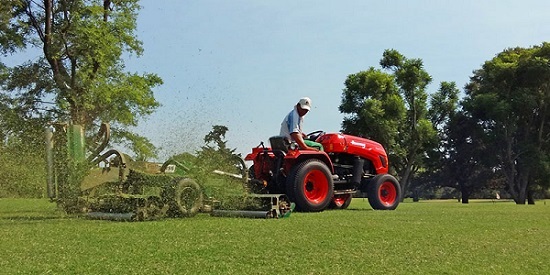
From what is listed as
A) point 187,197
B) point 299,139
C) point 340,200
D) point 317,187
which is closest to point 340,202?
point 340,200

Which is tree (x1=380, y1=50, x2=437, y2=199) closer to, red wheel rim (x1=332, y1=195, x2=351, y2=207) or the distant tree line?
the distant tree line

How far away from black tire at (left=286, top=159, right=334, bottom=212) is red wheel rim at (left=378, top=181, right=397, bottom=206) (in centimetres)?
267

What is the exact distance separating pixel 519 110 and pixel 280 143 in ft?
95.2

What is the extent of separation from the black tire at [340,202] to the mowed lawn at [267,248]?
17.1ft

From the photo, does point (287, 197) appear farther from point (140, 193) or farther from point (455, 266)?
point (455, 266)

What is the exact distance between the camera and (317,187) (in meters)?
10.6

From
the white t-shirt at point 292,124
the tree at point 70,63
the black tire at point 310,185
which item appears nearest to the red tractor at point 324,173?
the black tire at point 310,185

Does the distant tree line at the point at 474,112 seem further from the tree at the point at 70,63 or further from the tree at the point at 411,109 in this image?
the tree at the point at 70,63

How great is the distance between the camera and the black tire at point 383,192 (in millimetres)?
12383

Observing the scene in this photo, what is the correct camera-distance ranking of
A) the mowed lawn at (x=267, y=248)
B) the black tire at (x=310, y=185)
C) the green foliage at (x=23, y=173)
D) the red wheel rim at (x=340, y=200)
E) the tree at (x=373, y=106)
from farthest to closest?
the tree at (x=373, y=106), the red wheel rim at (x=340, y=200), the black tire at (x=310, y=185), the green foliage at (x=23, y=173), the mowed lawn at (x=267, y=248)

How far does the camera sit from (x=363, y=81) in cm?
3619

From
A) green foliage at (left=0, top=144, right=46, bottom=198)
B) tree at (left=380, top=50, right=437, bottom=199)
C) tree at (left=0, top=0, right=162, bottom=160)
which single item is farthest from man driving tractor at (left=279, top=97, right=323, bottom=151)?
tree at (left=380, top=50, right=437, bottom=199)

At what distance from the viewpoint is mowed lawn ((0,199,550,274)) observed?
432cm

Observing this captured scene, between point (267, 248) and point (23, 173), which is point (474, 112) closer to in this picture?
point (23, 173)
